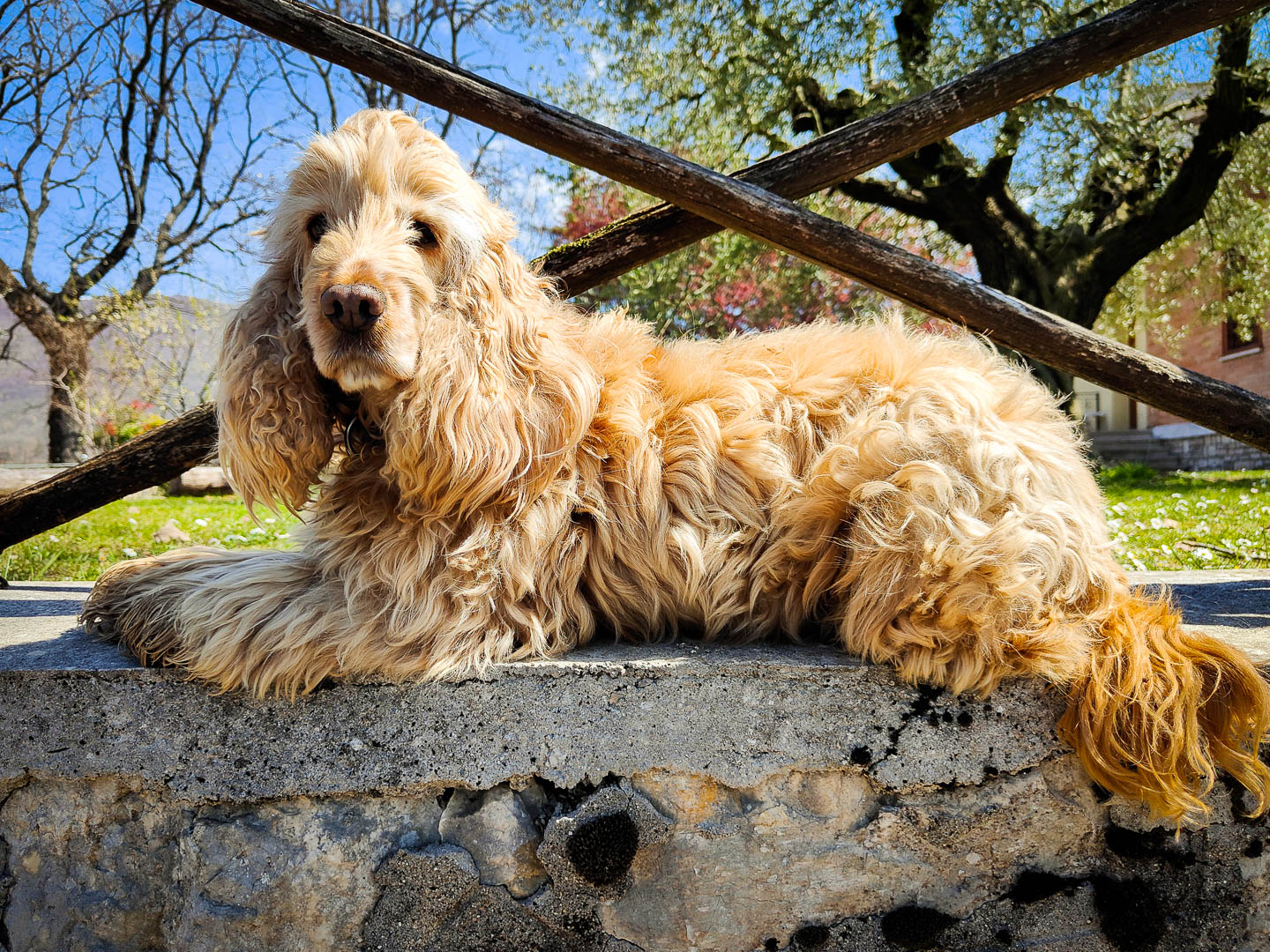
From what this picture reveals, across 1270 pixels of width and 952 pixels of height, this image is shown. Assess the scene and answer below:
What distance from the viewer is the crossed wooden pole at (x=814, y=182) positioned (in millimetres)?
2955

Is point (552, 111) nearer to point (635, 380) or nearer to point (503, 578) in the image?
point (635, 380)

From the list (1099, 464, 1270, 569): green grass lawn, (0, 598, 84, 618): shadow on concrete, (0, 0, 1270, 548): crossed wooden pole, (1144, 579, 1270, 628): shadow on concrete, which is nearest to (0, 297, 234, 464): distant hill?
(0, 598, 84, 618): shadow on concrete

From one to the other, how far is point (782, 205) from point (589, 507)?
5.05ft

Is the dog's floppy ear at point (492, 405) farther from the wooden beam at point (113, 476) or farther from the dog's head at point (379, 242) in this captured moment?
the wooden beam at point (113, 476)

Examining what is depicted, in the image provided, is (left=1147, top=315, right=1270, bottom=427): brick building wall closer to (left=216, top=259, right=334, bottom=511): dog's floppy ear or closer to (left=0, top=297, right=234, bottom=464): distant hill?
(left=216, top=259, right=334, bottom=511): dog's floppy ear

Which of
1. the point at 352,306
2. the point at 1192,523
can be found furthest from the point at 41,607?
the point at 1192,523

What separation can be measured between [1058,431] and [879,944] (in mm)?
1485

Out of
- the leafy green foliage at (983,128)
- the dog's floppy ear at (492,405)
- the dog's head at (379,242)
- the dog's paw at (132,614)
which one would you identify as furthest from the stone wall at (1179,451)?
the dog's paw at (132,614)

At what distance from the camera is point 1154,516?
270 inches

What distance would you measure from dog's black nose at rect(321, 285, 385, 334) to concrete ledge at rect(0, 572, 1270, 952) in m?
0.91

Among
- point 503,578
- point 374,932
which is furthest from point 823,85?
point 374,932

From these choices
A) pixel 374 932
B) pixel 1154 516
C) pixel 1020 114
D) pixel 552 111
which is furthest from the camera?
pixel 1020 114

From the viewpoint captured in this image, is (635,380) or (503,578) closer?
(503,578)

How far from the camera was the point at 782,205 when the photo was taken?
3045 millimetres
